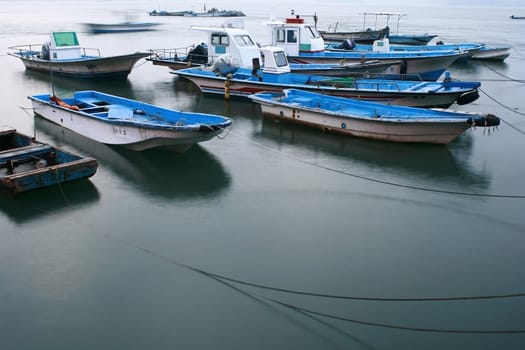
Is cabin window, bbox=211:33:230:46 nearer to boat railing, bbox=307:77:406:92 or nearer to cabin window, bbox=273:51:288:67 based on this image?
cabin window, bbox=273:51:288:67

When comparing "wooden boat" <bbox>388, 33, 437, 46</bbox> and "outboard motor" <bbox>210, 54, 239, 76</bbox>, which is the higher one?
"wooden boat" <bbox>388, 33, 437, 46</bbox>

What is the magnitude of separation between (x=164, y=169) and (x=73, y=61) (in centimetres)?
1287

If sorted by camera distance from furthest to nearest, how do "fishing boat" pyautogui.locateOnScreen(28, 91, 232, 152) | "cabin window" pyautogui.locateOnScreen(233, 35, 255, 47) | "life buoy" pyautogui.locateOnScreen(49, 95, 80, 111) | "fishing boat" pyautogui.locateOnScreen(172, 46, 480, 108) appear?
"cabin window" pyautogui.locateOnScreen(233, 35, 255, 47) → "fishing boat" pyautogui.locateOnScreen(172, 46, 480, 108) → "life buoy" pyautogui.locateOnScreen(49, 95, 80, 111) → "fishing boat" pyautogui.locateOnScreen(28, 91, 232, 152)

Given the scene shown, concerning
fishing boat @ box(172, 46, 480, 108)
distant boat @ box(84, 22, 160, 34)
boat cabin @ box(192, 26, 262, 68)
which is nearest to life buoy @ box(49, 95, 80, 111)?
fishing boat @ box(172, 46, 480, 108)

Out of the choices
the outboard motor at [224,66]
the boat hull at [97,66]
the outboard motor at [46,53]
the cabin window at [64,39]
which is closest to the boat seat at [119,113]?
the outboard motor at [224,66]

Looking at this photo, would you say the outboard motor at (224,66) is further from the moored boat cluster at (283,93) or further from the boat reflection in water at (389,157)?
the boat reflection in water at (389,157)

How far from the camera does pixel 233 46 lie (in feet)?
61.9

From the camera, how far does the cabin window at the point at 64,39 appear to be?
2223 cm

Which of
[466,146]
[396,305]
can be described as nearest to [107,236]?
[396,305]

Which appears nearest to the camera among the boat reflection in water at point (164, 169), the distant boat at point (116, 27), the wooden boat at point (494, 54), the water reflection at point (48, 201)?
the water reflection at point (48, 201)

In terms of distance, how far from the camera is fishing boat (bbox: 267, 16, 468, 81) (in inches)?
818

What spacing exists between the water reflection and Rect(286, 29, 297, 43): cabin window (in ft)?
44.3

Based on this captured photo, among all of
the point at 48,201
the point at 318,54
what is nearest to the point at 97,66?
the point at 318,54

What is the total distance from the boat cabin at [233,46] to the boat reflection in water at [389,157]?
550cm
